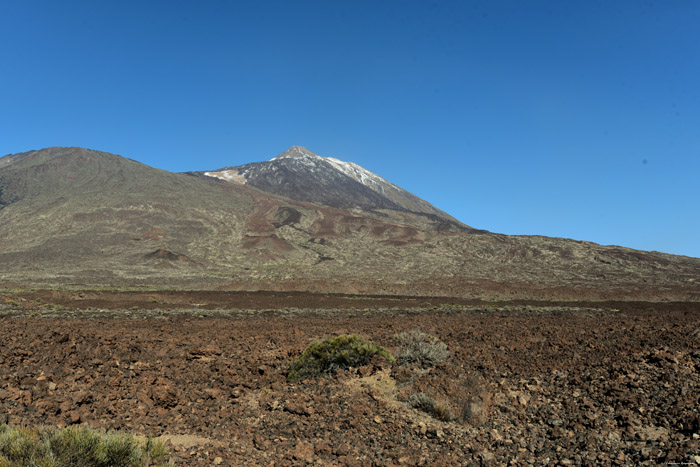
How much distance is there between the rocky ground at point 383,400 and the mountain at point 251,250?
32.6m

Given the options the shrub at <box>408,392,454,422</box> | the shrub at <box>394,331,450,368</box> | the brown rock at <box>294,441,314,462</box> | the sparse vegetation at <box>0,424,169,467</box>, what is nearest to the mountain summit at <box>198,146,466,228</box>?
the shrub at <box>394,331,450,368</box>

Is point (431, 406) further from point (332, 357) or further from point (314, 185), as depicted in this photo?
point (314, 185)

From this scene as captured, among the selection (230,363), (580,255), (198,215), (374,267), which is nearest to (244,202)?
(198,215)

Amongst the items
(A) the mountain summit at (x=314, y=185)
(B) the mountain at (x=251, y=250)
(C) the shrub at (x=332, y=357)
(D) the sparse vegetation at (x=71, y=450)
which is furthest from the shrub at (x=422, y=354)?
(A) the mountain summit at (x=314, y=185)

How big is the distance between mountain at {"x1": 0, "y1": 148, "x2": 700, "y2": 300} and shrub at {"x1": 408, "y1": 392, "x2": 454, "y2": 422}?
3519cm

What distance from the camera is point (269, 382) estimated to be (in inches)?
343

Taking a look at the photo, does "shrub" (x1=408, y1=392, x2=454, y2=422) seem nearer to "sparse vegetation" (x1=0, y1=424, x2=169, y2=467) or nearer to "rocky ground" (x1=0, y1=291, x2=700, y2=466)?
"rocky ground" (x1=0, y1=291, x2=700, y2=466)

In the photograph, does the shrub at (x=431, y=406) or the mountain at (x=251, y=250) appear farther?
the mountain at (x=251, y=250)

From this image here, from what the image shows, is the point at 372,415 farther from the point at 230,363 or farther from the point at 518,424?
the point at 230,363

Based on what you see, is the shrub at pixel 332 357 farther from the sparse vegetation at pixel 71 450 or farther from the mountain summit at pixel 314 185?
the mountain summit at pixel 314 185

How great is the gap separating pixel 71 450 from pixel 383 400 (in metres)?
4.74

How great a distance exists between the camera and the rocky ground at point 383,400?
549 centimetres

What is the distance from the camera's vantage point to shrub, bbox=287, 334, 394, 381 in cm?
892

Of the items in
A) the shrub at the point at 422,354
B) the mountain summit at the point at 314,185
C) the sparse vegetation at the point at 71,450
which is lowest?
the sparse vegetation at the point at 71,450
